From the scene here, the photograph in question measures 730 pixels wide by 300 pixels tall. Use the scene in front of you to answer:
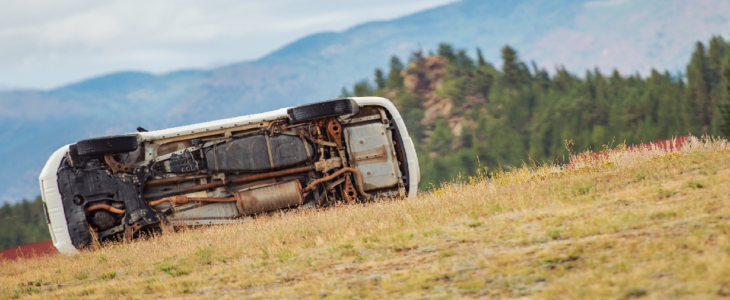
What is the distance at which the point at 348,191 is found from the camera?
8.78 m

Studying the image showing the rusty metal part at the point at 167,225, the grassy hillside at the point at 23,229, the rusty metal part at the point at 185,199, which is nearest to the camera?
the rusty metal part at the point at 167,225

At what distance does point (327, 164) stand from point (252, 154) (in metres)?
1.21

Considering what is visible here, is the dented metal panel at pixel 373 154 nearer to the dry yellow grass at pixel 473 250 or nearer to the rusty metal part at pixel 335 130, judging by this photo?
the rusty metal part at pixel 335 130

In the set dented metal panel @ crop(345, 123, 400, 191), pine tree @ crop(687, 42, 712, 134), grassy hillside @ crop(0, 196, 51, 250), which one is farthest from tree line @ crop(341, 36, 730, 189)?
dented metal panel @ crop(345, 123, 400, 191)

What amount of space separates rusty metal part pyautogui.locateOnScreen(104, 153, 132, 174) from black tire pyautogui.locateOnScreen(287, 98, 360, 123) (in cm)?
282

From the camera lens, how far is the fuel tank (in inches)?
337

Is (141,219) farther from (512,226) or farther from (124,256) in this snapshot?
(512,226)

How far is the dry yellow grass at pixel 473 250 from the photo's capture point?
3.78m

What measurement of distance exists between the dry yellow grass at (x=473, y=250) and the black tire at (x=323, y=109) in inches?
63.1

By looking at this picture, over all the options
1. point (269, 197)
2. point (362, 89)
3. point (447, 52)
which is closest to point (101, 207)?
point (269, 197)

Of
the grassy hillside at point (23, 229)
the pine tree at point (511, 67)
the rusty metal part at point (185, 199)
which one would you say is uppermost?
the pine tree at point (511, 67)

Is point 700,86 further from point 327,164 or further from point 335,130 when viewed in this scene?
point 327,164

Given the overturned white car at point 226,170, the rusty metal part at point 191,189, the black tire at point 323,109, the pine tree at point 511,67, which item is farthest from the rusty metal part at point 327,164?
the pine tree at point 511,67

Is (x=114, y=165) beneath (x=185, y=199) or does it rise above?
above
